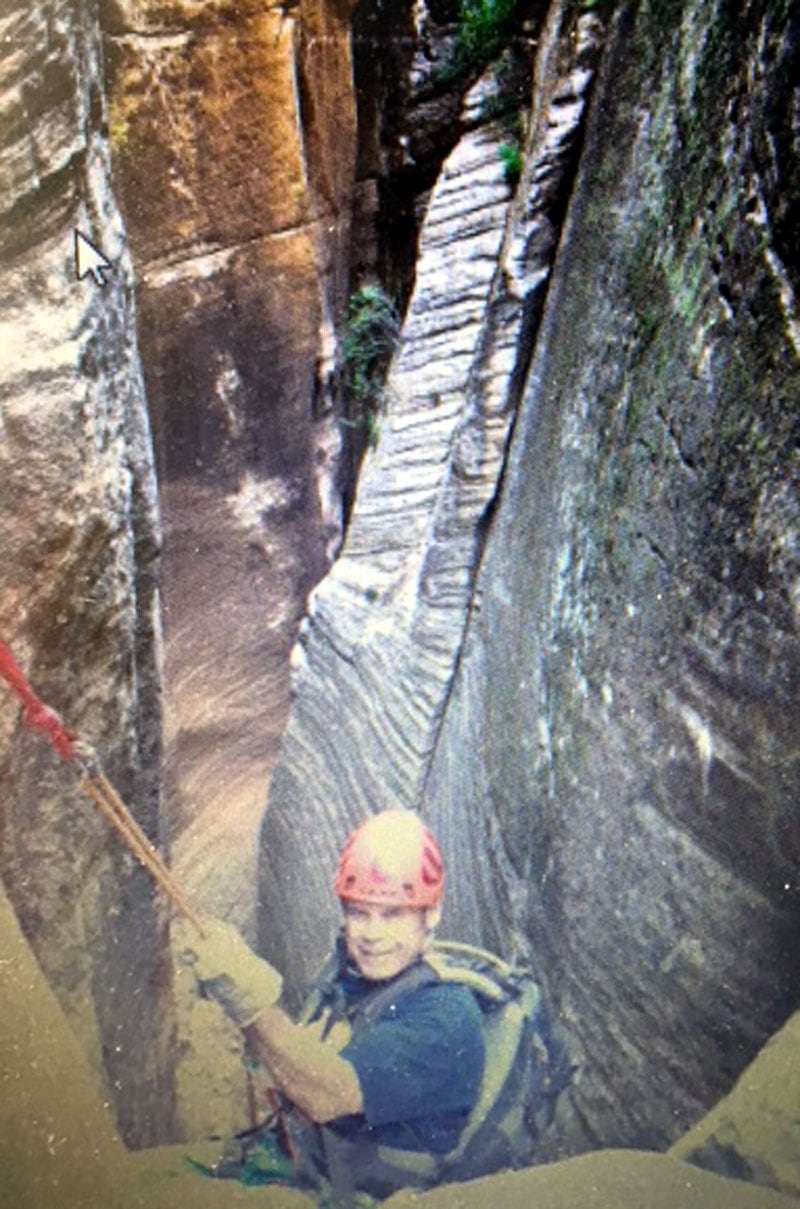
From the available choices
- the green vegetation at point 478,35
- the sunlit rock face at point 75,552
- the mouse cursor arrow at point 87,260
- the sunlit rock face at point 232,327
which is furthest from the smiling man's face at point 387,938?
the green vegetation at point 478,35

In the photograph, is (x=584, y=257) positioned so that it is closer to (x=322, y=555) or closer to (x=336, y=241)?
(x=336, y=241)

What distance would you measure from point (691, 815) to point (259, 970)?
49.3 inches

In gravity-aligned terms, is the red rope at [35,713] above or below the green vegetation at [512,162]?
below

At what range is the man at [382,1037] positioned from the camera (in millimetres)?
1609

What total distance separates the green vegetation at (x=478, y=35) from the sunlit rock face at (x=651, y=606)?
49 cm

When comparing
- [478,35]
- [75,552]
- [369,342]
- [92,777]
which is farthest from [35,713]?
[478,35]

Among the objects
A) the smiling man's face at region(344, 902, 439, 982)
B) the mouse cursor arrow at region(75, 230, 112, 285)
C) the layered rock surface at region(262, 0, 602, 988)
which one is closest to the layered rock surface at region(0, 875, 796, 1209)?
the smiling man's face at region(344, 902, 439, 982)

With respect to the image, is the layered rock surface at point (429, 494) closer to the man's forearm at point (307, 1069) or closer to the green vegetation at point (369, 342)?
the green vegetation at point (369, 342)

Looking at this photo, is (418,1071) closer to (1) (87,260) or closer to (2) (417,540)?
(2) (417,540)

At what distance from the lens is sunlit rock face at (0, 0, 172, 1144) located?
66.1 inches

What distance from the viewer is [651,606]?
1.63m

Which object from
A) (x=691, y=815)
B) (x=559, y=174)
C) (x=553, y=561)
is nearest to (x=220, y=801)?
(x=553, y=561)

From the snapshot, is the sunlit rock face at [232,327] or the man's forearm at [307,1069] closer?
the man's forearm at [307,1069]

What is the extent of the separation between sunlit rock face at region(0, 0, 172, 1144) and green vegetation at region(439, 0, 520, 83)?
1.26 meters
